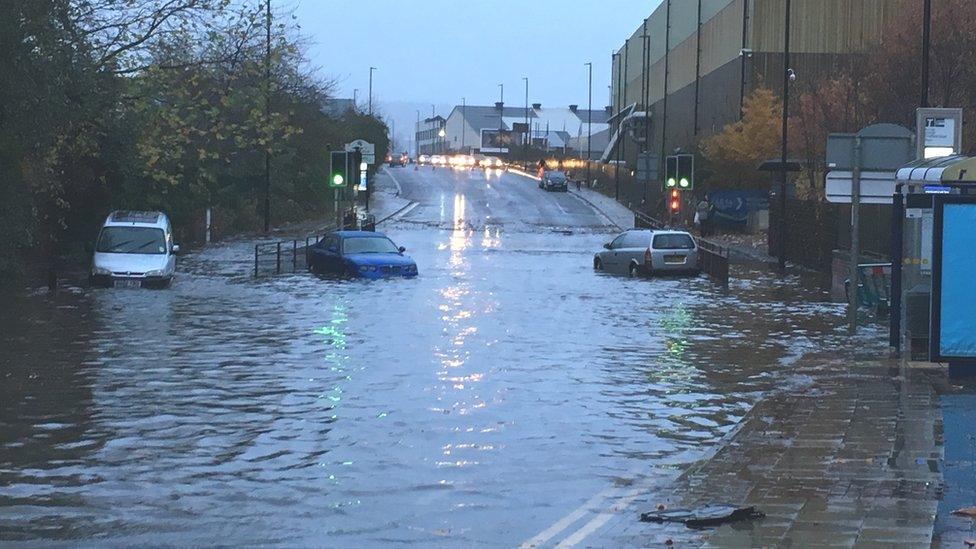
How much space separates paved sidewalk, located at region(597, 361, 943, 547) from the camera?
9.02 m

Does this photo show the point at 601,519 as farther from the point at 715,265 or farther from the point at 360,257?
the point at 715,265

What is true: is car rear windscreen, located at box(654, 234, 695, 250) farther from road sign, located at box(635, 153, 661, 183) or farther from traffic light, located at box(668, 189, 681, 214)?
road sign, located at box(635, 153, 661, 183)

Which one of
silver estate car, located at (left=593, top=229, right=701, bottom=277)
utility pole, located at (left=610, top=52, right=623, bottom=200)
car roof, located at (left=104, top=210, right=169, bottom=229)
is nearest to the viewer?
car roof, located at (left=104, top=210, right=169, bottom=229)

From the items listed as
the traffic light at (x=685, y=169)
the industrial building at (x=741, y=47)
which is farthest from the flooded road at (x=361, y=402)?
the industrial building at (x=741, y=47)

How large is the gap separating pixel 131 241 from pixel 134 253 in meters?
0.52

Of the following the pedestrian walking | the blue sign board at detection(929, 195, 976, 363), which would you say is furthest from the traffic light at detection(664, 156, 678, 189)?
the blue sign board at detection(929, 195, 976, 363)

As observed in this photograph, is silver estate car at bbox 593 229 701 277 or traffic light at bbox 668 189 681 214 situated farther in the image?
traffic light at bbox 668 189 681 214

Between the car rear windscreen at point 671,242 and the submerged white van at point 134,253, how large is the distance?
514 inches

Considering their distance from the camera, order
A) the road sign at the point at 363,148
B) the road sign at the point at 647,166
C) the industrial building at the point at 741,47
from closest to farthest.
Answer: the road sign at the point at 363,148
the road sign at the point at 647,166
the industrial building at the point at 741,47

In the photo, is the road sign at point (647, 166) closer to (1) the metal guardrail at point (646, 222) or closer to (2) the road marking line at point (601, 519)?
(1) the metal guardrail at point (646, 222)

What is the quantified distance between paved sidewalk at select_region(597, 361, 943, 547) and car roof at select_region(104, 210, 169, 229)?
2083 centimetres

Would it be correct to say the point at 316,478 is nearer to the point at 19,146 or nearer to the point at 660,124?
the point at 19,146

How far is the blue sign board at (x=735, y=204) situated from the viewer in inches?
2454

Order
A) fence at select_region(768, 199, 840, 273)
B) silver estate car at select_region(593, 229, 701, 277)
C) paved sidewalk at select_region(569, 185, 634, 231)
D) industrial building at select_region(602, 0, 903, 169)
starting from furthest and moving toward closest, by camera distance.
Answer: paved sidewalk at select_region(569, 185, 634, 231), industrial building at select_region(602, 0, 903, 169), fence at select_region(768, 199, 840, 273), silver estate car at select_region(593, 229, 701, 277)
